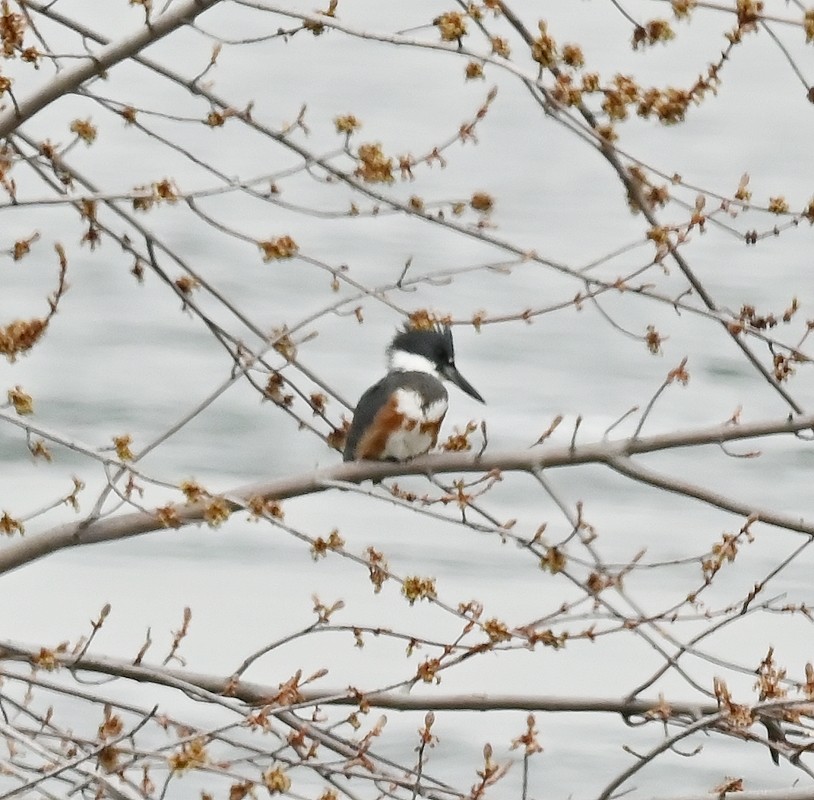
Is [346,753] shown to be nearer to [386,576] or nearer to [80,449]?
[386,576]

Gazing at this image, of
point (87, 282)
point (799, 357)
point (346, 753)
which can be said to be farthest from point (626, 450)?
point (87, 282)

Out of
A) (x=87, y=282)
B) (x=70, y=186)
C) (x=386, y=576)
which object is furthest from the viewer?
(x=87, y=282)

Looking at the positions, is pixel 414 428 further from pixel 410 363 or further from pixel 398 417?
pixel 410 363

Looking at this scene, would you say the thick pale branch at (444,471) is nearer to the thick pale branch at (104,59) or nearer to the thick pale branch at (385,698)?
the thick pale branch at (385,698)

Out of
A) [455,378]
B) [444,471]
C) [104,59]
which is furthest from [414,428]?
[104,59]

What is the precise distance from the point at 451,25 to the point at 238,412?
342cm

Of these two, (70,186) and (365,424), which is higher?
(70,186)

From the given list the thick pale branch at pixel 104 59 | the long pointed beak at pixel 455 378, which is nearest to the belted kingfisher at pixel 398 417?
the long pointed beak at pixel 455 378

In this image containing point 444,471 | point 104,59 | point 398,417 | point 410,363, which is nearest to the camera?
point 104,59

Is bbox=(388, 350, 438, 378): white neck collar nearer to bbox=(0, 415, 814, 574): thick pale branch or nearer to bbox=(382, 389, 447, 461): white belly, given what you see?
bbox=(382, 389, 447, 461): white belly

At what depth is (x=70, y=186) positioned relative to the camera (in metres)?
2.67

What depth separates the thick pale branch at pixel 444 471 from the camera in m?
2.25

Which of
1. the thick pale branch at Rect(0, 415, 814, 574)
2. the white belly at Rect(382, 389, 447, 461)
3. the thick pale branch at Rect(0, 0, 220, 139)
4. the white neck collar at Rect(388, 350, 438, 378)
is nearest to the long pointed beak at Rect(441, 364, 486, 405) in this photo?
the white neck collar at Rect(388, 350, 438, 378)

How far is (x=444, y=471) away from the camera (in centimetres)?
243
